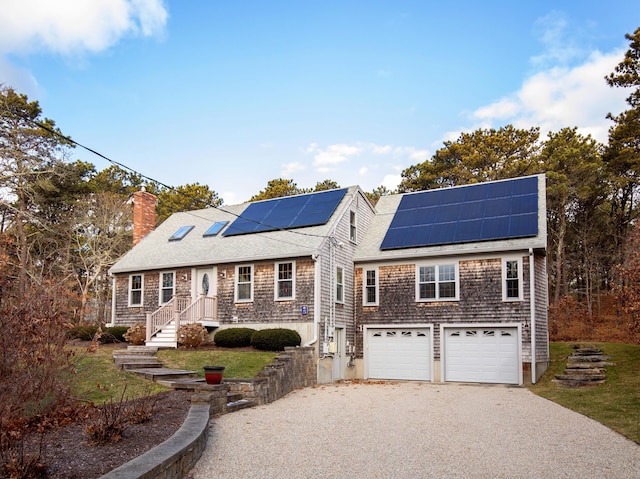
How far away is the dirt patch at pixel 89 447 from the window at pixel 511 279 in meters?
12.6

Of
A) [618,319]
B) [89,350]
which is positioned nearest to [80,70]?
[89,350]

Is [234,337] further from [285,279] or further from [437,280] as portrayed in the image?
[437,280]

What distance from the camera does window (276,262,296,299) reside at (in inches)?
781

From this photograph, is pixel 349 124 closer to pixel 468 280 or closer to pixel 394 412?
pixel 468 280

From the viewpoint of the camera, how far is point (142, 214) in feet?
86.7

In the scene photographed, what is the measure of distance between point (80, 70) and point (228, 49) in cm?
410

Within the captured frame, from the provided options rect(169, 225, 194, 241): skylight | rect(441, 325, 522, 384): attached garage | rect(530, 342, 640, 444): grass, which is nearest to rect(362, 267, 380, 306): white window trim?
rect(441, 325, 522, 384): attached garage

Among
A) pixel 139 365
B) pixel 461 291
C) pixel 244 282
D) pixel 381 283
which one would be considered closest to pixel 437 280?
pixel 461 291

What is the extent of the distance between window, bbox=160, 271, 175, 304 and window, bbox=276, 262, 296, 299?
4877mm

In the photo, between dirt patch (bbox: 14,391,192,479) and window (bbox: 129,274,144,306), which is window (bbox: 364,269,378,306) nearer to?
window (bbox: 129,274,144,306)

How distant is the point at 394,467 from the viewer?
24.5 ft

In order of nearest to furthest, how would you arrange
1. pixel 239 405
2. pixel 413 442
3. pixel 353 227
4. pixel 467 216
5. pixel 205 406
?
pixel 413 442, pixel 205 406, pixel 239 405, pixel 467 216, pixel 353 227

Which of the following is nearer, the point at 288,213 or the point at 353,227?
the point at 353,227

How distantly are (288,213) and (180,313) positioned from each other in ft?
19.7
